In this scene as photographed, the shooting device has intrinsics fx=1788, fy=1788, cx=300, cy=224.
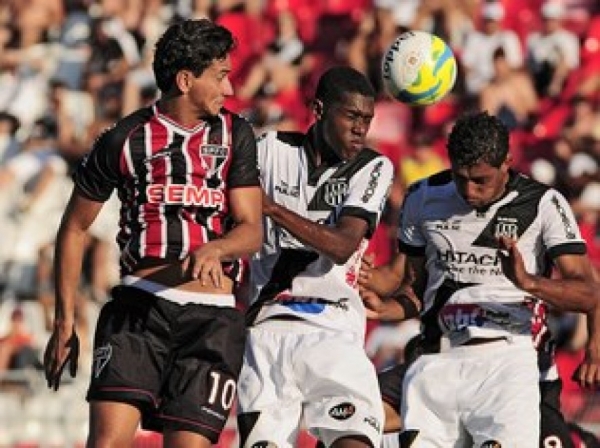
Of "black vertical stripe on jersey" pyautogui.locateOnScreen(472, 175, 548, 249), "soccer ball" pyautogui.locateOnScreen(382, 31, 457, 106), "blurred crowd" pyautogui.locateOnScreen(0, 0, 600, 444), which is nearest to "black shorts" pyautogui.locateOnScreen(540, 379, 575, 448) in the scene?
"black vertical stripe on jersey" pyautogui.locateOnScreen(472, 175, 548, 249)

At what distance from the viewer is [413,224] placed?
8.89 meters

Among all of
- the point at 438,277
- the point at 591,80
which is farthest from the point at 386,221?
the point at 438,277

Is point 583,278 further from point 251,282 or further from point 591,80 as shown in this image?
point 591,80

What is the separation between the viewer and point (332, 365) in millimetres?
8094

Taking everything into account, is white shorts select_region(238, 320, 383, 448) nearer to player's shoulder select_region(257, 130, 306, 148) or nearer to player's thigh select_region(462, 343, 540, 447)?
player's thigh select_region(462, 343, 540, 447)

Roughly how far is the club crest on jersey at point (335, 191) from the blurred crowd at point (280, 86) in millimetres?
6079

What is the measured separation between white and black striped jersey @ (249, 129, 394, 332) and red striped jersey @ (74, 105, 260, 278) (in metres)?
0.64

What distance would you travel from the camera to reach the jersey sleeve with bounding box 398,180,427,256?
8.88m

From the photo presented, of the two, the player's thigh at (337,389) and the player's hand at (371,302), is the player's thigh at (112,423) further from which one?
the player's hand at (371,302)

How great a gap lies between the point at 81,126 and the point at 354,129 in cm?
849

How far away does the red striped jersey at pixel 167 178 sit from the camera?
24.8 feet

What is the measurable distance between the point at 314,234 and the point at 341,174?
59cm

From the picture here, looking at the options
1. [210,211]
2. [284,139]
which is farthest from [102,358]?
[284,139]

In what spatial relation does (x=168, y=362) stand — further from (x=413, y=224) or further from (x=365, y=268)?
(x=413, y=224)
